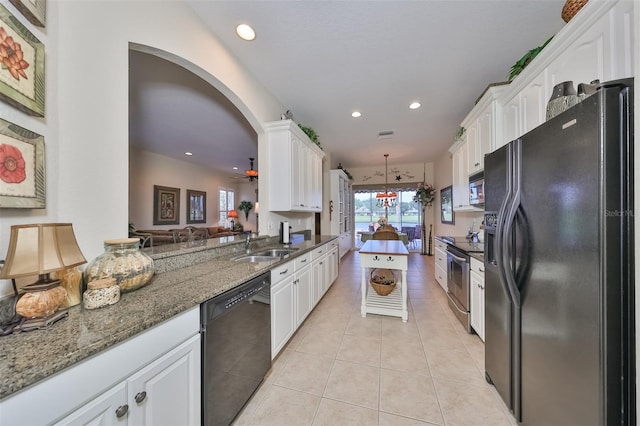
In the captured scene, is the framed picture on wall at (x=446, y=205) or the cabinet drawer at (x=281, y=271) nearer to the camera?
the cabinet drawer at (x=281, y=271)

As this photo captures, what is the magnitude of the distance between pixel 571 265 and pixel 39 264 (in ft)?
6.81

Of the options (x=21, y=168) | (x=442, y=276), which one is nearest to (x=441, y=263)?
(x=442, y=276)

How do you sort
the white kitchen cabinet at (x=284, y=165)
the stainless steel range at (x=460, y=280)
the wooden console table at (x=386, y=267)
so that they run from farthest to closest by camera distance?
the white kitchen cabinet at (x=284, y=165)
the wooden console table at (x=386, y=267)
the stainless steel range at (x=460, y=280)

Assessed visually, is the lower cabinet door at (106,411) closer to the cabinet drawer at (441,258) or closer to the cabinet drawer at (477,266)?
the cabinet drawer at (477,266)

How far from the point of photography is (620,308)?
80cm

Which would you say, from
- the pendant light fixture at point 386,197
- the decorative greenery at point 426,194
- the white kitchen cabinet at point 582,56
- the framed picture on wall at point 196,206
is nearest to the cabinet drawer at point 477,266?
the white kitchen cabinet at point 582,56

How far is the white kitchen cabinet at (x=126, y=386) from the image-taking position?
604 mm

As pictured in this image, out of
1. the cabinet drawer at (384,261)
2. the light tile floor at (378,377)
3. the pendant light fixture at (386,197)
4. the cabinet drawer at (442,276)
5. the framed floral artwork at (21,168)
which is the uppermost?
the pendant light fixture at (386,197)

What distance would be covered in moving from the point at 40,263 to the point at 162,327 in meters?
0.48

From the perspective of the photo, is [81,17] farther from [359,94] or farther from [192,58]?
[359,94]

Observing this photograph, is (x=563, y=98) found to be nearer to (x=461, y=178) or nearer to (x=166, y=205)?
(x=461, y=178)

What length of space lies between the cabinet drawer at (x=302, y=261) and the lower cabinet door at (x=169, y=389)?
1253mm

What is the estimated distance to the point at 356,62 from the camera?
2.38 meters

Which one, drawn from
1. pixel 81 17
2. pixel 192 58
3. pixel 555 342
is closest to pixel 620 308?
pixel 555 342
